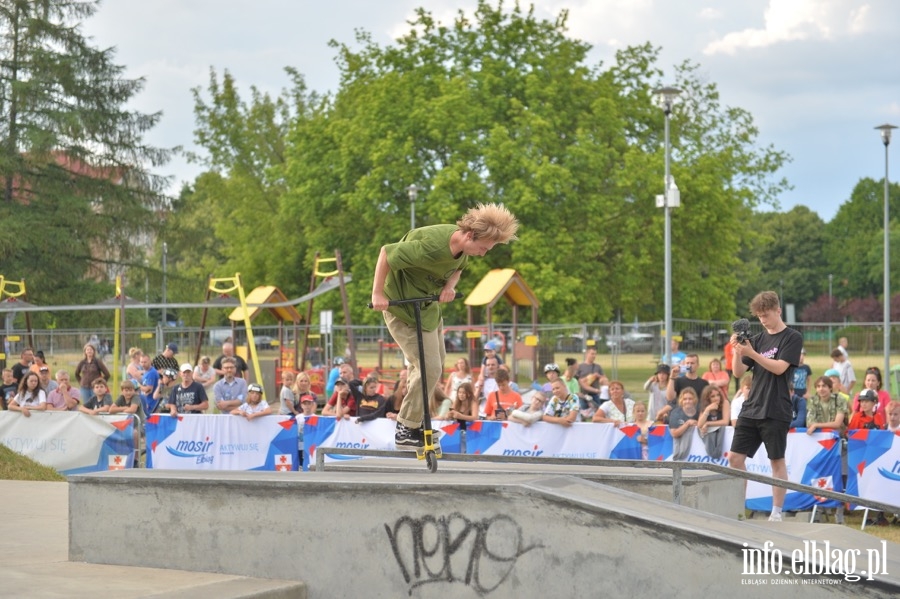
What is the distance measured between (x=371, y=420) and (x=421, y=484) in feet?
25.7

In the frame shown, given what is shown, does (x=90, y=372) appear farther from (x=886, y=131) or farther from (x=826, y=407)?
(x=886, y=131)

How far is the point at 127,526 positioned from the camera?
7.41 m

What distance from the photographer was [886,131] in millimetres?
28438

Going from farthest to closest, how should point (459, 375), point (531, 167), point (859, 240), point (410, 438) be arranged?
point (859, 240) < point (531, 167) < point (459, 375) < point (410, 438)

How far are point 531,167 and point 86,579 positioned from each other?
29.0 m

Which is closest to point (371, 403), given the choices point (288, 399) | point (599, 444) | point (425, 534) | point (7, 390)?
point (288, 399)

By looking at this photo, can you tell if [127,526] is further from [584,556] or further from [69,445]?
[69,445]

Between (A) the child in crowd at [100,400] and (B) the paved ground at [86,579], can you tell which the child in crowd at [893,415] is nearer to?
(B) the paved ground at [86,579]

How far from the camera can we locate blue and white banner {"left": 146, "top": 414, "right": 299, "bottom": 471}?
14969 millimetres

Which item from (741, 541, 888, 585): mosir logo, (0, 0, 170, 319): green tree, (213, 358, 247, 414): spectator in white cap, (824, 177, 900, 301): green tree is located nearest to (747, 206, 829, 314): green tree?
(824, 177, 900, 301): green tree

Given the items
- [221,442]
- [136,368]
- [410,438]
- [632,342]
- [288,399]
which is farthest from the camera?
[632,342]

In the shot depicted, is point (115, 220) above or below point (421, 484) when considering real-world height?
above

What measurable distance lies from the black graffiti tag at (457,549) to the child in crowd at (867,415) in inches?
309

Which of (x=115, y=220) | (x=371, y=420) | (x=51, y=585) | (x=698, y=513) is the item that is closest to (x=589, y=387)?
(x=371, y=420)
